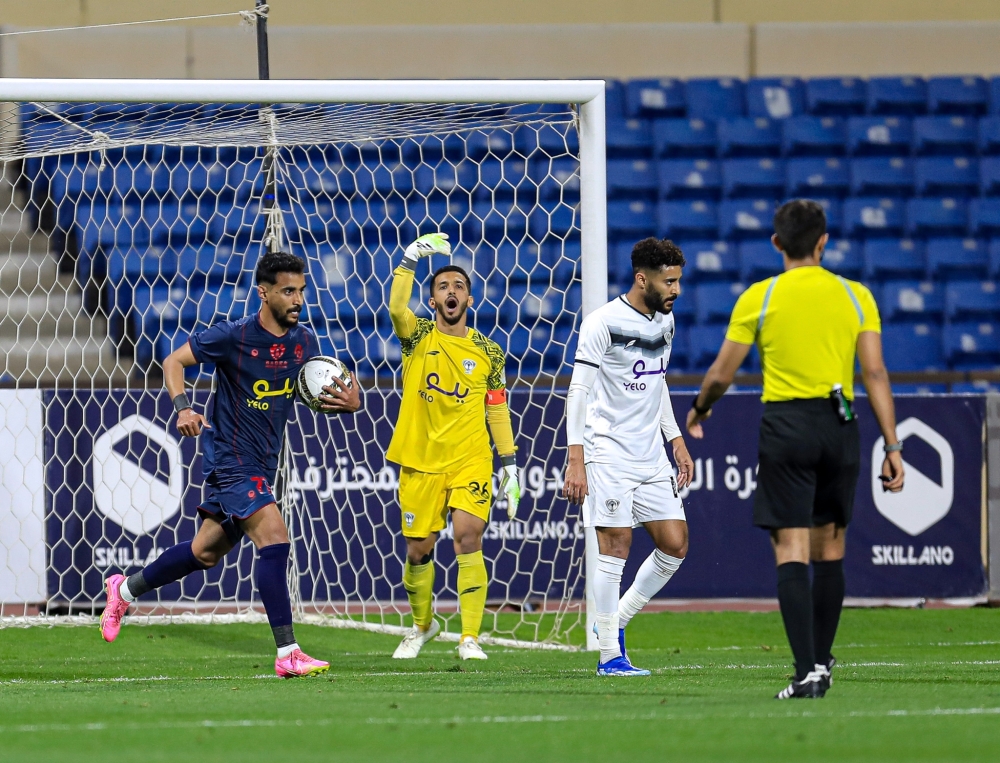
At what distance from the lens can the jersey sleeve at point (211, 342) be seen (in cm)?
631

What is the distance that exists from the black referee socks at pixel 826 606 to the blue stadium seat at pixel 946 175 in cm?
940

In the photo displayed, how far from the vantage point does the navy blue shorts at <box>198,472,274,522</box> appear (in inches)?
245

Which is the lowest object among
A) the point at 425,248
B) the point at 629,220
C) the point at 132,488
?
the point at 132,488

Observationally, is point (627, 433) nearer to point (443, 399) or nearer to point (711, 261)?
point (443, 399)

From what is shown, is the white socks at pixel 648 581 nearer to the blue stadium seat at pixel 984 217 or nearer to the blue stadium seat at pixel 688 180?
the blue stadium seat at pixel 688 180

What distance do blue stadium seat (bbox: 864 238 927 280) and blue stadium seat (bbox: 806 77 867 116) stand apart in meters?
1.53

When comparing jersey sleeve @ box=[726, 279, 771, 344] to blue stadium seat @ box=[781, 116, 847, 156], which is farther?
blue stadium seat @ box=[781, 116, 847, 156]

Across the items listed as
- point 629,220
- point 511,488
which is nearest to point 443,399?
point 511,488

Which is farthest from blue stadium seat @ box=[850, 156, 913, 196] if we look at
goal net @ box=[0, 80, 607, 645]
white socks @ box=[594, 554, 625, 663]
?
white socks @ box=[594, 554, 625, 663]

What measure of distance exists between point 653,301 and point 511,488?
4.87ft

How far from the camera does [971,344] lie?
1247 centimetres

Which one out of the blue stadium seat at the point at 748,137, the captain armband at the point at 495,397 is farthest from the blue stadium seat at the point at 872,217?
the captain armband at the point at 495,397

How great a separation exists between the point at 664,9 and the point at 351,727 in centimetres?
1156

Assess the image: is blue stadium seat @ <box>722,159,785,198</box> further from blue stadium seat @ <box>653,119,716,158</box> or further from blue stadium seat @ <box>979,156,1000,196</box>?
blue stadium seat @ <box>979,156,1000,196</box>
